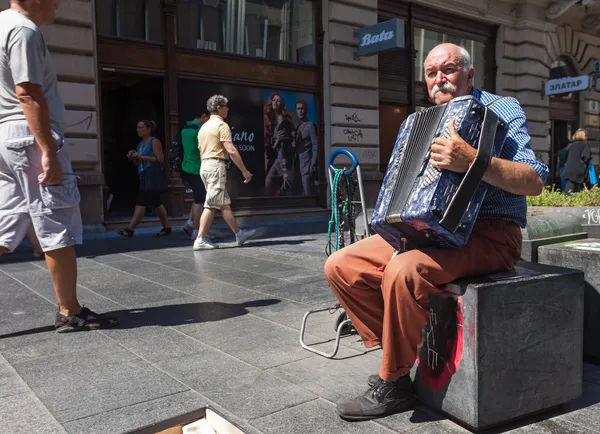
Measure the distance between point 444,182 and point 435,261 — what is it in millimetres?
333

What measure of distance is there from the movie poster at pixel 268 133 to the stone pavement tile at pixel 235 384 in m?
8.09

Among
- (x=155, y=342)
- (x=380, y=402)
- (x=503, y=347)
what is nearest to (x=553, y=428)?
(x=503, y=347)

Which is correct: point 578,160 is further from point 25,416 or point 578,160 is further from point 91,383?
point 25,416

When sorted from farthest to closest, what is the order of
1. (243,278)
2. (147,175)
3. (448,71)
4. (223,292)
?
(147,175) < (243,278) < (223,292) < (448,71)

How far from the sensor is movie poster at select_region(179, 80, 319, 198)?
1107cm

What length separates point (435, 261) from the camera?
2355 millimetres

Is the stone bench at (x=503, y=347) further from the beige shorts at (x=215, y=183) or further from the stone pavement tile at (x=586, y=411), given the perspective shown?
the beige shorts at (x=215, y=183)

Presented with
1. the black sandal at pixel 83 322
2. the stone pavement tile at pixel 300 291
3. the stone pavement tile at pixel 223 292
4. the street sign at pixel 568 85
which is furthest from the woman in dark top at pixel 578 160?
the black sandal at pixel 83 322

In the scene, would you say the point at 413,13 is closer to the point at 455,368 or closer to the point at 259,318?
the point at 259,318

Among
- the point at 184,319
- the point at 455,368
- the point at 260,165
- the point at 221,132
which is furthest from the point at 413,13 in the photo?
the point at 455,368

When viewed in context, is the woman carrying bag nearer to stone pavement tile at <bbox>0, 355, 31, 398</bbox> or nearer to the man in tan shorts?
the man in tan shorts

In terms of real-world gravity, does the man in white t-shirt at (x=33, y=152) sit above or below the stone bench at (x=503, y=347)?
above

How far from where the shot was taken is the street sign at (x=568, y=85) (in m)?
16.5

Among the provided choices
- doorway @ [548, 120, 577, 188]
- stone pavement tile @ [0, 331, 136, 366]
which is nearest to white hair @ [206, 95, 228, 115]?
stone pavement tile @ [0, 331, 136, 366]
